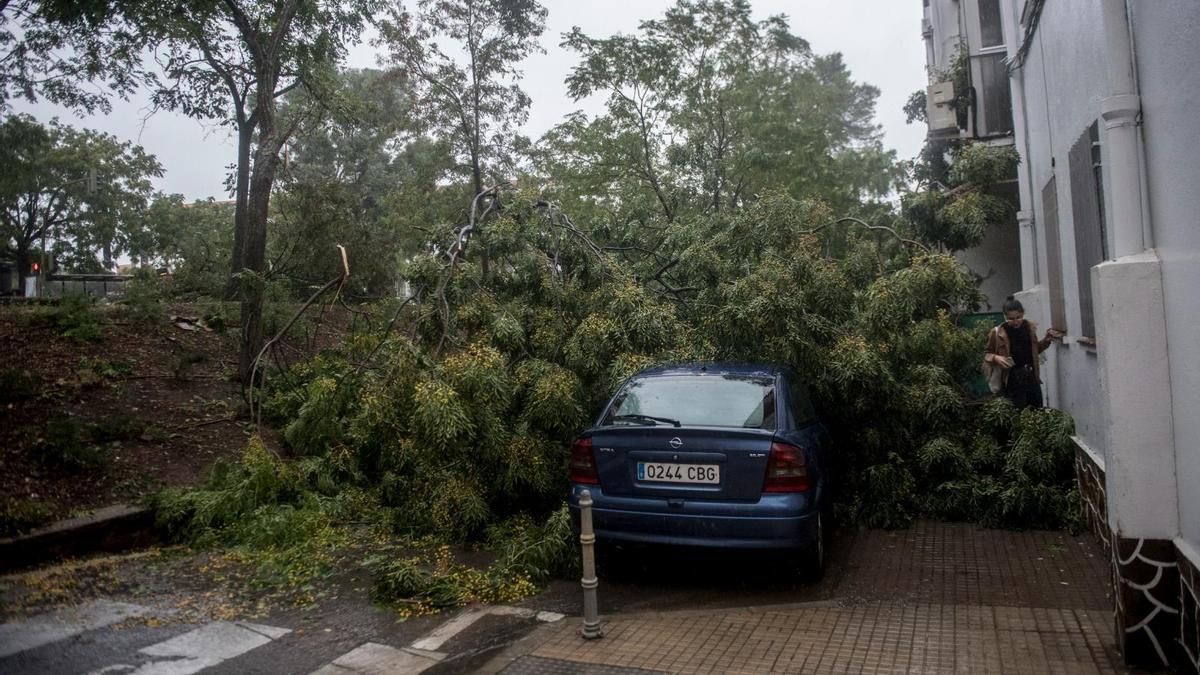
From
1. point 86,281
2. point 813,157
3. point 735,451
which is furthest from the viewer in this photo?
point 86,281

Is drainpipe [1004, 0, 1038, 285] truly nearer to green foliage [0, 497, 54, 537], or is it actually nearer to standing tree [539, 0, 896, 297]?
standing tree [539, 0, 896, 297]

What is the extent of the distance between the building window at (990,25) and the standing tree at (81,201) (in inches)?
1204

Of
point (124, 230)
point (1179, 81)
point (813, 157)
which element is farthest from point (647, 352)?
point (124, 230)

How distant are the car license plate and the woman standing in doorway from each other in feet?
15.6

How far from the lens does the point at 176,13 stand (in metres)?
10.8

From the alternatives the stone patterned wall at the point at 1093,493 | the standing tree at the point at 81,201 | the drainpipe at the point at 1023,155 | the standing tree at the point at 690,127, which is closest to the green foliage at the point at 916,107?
the standing tree at the point at 690,127

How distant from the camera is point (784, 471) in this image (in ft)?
17.8

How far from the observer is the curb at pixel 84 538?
6.53 meters

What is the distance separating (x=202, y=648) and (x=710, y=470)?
3280 mm

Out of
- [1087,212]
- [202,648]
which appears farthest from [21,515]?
[1087,212]

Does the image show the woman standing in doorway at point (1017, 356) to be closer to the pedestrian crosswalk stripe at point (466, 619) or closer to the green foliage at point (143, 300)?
the pedestrian crosswalk stripe at point (466, 619)

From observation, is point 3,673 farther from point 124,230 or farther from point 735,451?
point 124,230

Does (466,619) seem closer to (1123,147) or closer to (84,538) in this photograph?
(84,538)

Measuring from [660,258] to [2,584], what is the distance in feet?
23.7
